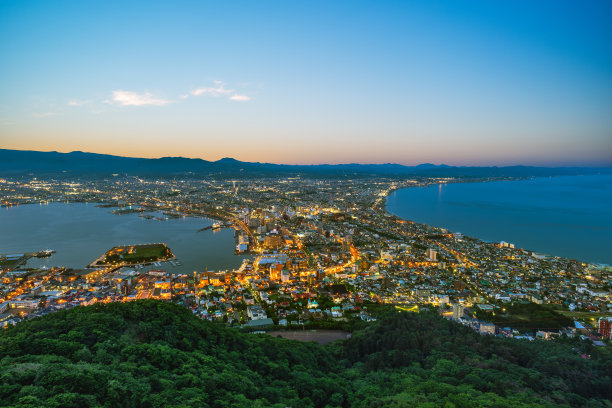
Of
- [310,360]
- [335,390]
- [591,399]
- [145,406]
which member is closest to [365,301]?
[310,360]

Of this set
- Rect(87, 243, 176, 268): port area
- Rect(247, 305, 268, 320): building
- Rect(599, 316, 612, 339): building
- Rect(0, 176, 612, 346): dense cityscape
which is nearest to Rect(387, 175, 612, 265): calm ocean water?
Rect(0, 176, 612, 346): dense cityscape

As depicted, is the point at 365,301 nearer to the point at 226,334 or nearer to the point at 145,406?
the point at 226,334

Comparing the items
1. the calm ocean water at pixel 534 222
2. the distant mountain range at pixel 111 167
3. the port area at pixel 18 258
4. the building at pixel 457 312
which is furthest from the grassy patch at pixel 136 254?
the distant mountain range at pixel 111 167

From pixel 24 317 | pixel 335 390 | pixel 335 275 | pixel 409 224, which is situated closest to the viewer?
pixel 335 390

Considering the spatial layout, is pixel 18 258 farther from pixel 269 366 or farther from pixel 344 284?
pixel 269 366

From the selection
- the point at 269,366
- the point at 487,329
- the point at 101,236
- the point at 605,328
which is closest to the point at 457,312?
the point at 487,329

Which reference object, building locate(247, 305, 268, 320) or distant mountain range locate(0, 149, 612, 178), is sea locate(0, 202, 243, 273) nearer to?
building locate(247, 305, 268, 320)

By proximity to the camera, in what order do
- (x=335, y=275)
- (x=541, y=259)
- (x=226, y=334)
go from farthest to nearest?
(x=541, y=259) → (x=335, y=275) → (x=226, y=334)
